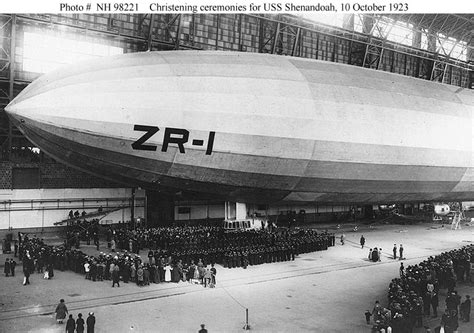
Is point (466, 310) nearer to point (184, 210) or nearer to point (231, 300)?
point (231, 300)

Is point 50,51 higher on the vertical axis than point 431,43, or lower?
lower

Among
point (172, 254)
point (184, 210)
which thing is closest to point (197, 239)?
point (172, 254)

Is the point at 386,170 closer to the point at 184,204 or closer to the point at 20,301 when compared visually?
the point at 20,301

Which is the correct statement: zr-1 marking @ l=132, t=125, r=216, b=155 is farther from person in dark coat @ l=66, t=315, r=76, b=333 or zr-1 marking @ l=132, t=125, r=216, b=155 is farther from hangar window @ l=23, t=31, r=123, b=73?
hangar window @ l=23, t=31, r=123, b=73

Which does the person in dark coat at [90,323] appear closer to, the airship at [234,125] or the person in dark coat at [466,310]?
the airship at [234,125]

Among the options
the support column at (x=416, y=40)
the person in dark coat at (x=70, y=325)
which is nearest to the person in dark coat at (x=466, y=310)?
the person in dark coat at (x=70, y=325)

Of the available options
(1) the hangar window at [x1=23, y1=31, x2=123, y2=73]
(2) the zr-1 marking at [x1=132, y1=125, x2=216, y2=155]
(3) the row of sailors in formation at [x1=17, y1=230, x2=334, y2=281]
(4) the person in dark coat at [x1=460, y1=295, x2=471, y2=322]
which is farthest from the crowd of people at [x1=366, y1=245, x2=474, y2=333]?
(1) the hangar window at [x1=23, y1=31, x2=123, y2=73]
